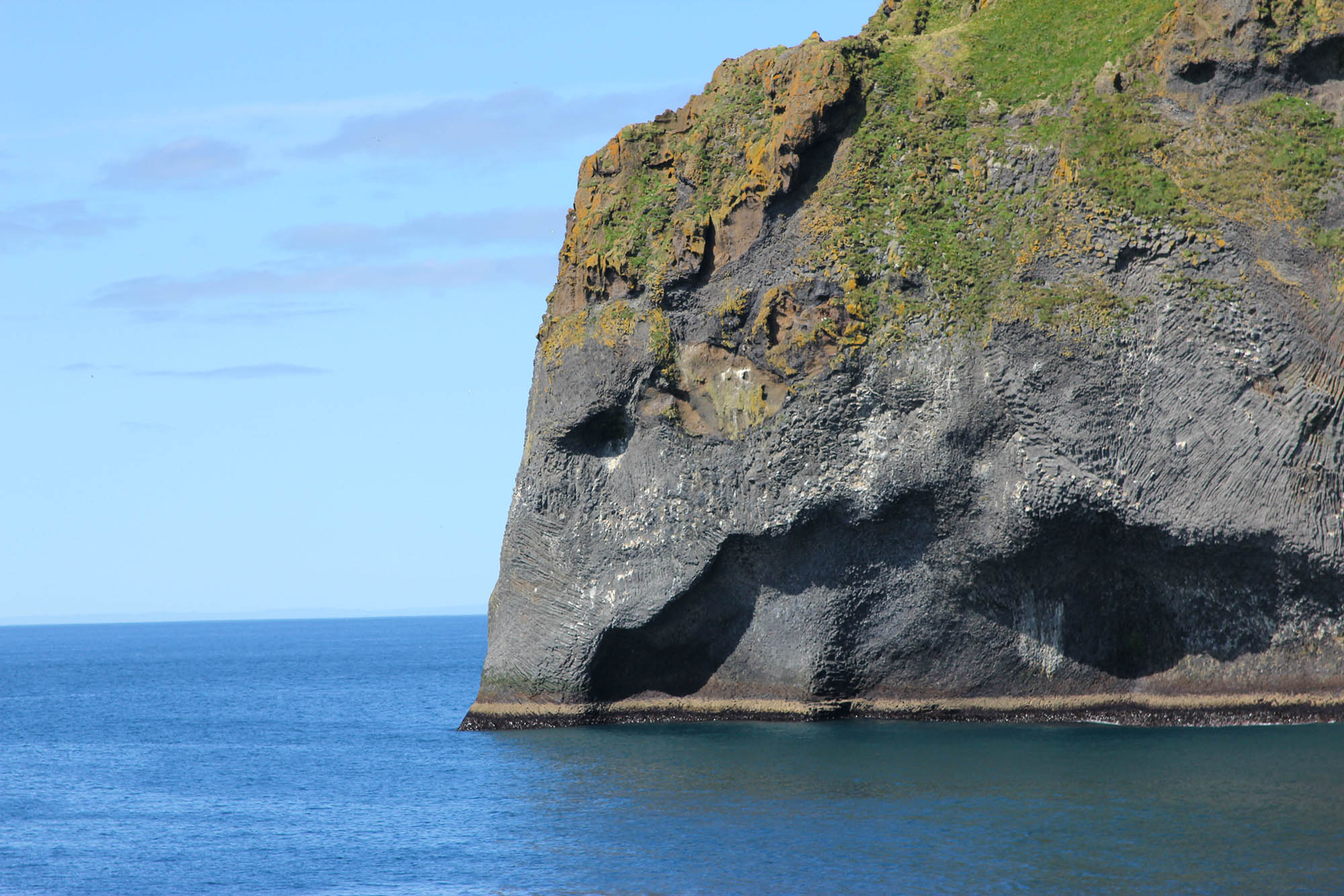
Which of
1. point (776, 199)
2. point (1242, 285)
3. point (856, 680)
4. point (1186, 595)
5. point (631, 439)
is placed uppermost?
point (776, 199)

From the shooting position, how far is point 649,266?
3572 centimetres

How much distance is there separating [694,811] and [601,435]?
44.6 feet

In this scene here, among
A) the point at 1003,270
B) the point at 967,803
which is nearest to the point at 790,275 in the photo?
the point at 1003,270

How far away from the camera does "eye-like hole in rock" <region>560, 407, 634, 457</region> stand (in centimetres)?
3603

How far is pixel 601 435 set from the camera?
36562 mm

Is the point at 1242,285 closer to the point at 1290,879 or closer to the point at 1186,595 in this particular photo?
A: the point at 1186,595

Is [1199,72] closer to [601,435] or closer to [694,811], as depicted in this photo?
[601,435]

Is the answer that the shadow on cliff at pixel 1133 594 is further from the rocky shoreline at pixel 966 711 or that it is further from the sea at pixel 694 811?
the sea at pixel 694 811

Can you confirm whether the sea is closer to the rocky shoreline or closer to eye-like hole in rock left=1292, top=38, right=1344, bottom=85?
the rocky shoreline

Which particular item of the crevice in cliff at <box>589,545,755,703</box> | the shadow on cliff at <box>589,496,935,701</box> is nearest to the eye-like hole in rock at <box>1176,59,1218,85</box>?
the shadow on cliff at <box>589,496,935,701</box>

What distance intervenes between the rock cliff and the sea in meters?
1.92

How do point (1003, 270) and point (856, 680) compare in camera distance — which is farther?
point (856, 680)

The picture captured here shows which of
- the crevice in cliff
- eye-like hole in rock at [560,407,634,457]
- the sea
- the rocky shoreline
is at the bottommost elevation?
the sea

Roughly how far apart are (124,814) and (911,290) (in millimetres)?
21553
